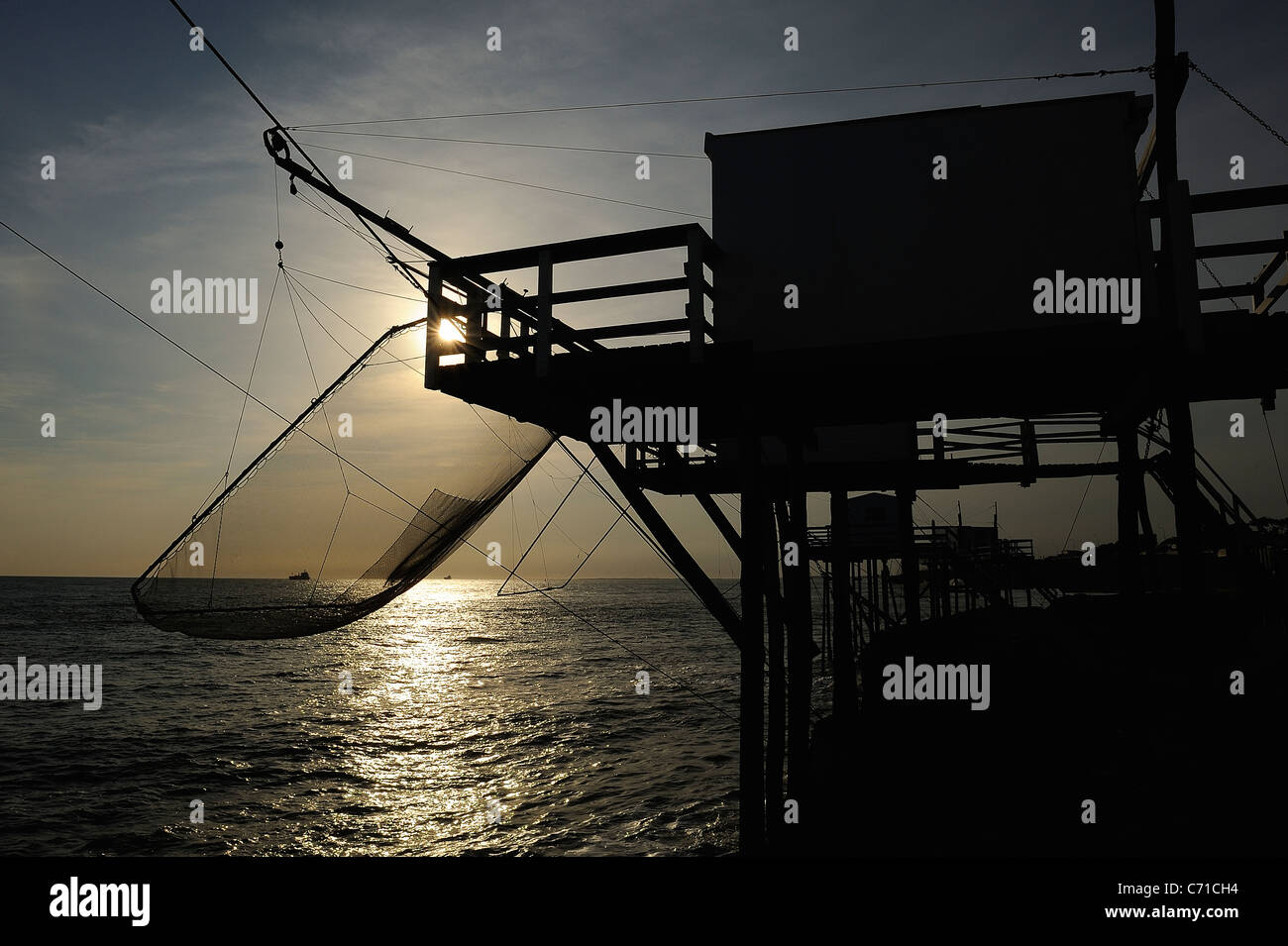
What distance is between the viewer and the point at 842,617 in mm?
20297

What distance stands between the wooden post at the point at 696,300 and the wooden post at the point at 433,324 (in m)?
2.90

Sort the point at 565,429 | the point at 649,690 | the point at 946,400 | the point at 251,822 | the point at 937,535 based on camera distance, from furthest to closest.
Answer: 1. the point at 649,690
2. the point at 937,535
3. the point at 251,822
4. the point at 565,429
5. the point at 946,400

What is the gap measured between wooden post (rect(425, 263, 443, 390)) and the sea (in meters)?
10.7

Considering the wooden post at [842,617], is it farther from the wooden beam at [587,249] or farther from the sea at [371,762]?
the wooden beam at [587,249]

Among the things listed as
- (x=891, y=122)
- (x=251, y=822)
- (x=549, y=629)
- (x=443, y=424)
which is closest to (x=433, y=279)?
(x=443, y=424)

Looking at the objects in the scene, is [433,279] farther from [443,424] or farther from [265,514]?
[265,514]

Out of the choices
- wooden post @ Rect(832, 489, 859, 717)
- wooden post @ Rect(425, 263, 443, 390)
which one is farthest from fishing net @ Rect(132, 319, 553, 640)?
wooden post @ Rect(832, 489, 859, 717)

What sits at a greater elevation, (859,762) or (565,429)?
(565,429)

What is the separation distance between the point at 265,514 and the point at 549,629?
3387 inches

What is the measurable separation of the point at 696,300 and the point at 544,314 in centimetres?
163

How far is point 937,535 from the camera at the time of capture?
30672 mm

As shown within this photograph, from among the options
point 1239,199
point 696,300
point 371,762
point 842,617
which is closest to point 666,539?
point 696,300

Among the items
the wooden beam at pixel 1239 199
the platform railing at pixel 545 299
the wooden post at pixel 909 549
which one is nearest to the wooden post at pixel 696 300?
the platform railing at pixel 545 299

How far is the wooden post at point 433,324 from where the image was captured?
28.0ft
